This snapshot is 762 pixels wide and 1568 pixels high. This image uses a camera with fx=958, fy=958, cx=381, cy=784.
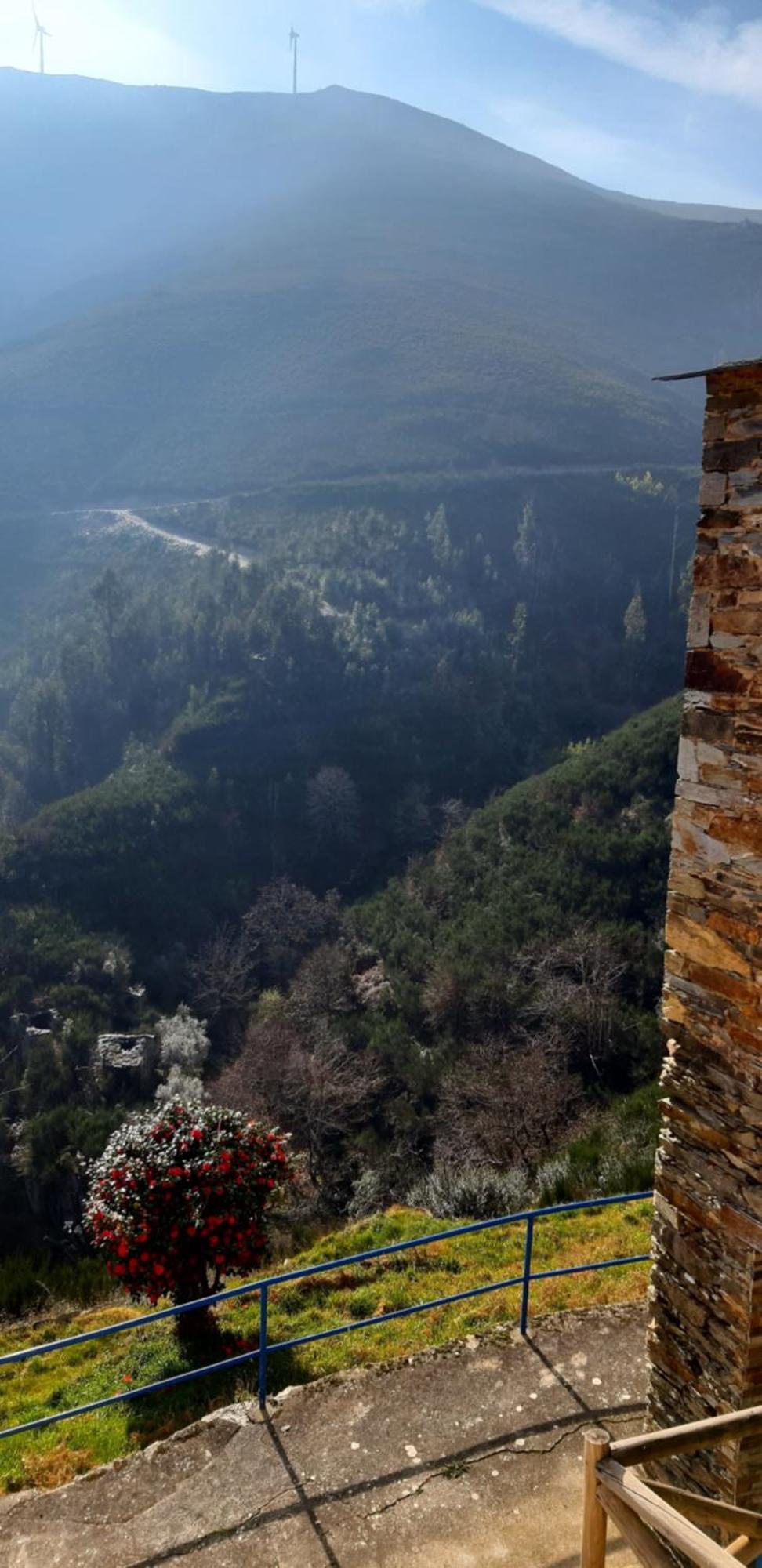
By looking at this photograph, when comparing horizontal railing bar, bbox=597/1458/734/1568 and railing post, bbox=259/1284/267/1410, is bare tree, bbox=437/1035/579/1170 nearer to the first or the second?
railing post, bbox=259/1284/267/1410

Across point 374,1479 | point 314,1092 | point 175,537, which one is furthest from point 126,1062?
point 175,537

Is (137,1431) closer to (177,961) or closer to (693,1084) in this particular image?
(693,1084)

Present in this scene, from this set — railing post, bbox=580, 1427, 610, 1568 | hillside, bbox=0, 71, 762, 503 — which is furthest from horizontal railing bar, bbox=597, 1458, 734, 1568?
hillside, bbox=0, 71, 762, 503

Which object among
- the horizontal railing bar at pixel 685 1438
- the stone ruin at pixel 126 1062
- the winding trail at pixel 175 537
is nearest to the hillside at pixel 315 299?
the winding trail at pixel 175 537

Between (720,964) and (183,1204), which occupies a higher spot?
(720,964)

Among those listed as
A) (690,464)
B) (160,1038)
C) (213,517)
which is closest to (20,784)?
(160,1038)

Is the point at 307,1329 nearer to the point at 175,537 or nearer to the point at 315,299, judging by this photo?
the point at 175,537
